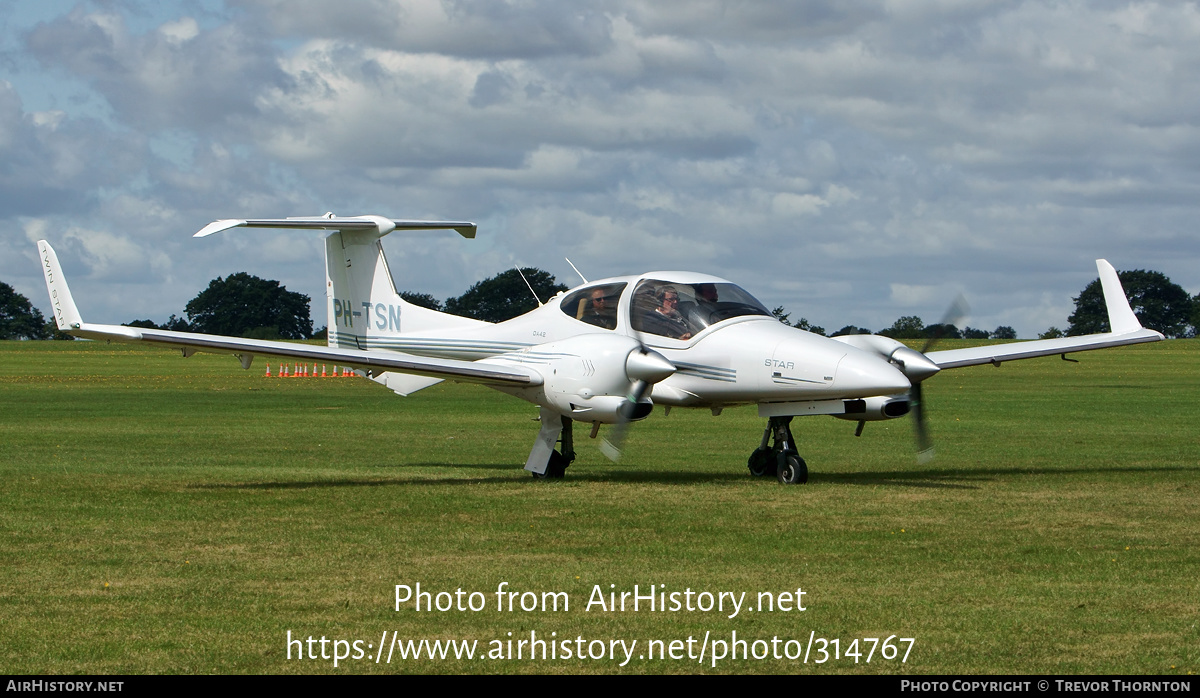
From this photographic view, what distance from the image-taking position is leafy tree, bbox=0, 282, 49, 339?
424ft

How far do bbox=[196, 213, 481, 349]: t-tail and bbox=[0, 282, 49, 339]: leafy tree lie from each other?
392 feet

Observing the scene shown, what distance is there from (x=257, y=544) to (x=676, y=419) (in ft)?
67.2

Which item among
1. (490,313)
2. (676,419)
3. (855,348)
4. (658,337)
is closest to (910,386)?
(855,348)

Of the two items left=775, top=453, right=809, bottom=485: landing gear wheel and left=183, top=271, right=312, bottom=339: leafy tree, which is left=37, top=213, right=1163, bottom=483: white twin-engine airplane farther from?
left=183, top=271, right=312, bottom=339: leafy tree

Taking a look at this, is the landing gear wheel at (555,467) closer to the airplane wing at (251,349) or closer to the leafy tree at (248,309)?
the airplane wing at (251,349)

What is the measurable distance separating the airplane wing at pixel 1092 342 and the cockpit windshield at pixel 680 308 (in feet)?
11.5

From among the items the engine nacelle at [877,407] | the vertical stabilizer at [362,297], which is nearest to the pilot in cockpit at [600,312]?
the engine nacelle at [877,407]

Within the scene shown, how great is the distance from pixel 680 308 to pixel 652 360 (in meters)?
1.52

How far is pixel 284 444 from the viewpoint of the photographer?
24.0 m

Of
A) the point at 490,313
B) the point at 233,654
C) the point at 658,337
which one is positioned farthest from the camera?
the point at 490,313

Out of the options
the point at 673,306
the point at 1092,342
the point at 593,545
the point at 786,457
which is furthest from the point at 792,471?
the point at 1092,342

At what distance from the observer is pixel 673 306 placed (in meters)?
17.0

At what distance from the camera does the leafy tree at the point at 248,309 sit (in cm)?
10938
